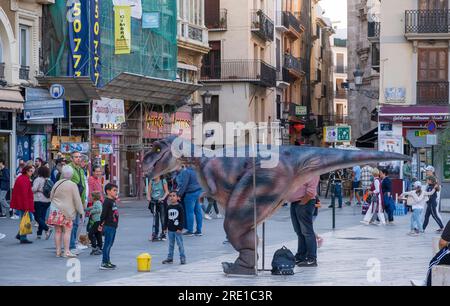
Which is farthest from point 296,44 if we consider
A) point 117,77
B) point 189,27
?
point 117,77

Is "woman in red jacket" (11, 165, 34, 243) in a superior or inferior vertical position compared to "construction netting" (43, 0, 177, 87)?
inferior

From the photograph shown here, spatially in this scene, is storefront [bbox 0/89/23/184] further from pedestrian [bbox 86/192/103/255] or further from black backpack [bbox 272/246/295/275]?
black backpack [bbox 272/246/295/275]

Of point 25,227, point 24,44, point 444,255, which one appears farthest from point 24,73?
point 444,255

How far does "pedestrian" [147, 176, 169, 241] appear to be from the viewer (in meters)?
→ 21.8

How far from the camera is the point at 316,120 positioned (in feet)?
254

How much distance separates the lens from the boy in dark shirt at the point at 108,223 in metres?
16.7

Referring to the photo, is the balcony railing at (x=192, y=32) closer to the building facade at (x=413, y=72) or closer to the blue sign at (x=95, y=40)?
the building facade at (x=413, y=72)

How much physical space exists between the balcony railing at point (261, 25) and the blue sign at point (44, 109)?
23639 millimetres

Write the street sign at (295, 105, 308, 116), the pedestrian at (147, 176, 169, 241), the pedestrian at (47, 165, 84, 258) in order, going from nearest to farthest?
1. the pedestrian at (47, 165, 84, 258)
2. the pedestrian at (147, 176, 169, 241)
3. the street sign at (295, 105, 308, 116)

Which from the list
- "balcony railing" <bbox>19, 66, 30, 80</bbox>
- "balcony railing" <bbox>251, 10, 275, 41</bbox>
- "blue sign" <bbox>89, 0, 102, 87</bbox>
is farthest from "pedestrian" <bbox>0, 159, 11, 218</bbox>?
"balcony railing" <bbox>251, 10, 275, 41</bbox>

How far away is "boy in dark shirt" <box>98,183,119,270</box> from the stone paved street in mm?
199

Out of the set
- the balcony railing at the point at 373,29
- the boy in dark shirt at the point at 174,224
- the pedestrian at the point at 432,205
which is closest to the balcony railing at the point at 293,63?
the balcony railing at the point at 373,29

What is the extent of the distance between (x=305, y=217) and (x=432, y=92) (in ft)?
95.6

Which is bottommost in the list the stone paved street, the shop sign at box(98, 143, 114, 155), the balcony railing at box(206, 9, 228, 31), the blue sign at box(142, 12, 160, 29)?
the stone paved street
